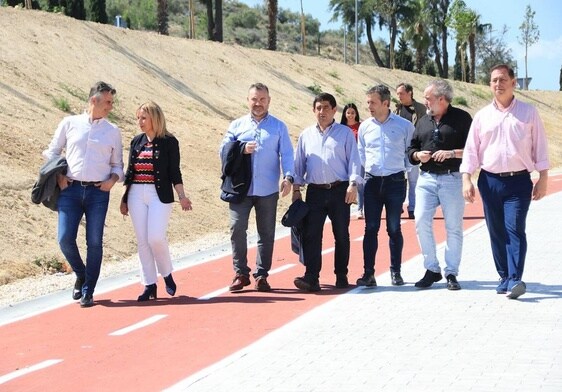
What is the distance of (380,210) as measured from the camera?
11.9 meters

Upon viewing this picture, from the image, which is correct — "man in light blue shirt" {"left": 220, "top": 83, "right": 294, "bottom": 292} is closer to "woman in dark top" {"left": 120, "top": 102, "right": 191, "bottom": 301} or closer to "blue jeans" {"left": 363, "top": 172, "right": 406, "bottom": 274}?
"woman in dark top" {"left": 120, "top": 102, "right": 191, "bottom": 301}

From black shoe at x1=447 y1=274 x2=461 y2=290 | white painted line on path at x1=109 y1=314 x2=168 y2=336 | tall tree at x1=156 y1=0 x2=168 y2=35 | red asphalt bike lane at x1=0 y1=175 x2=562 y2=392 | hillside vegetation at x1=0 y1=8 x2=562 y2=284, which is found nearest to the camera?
red asphalt bike lane at x1=0 y1=175 x2=562 y2=392

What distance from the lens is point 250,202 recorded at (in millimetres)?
11867

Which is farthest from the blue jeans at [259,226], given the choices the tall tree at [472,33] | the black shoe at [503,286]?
the tall tree at [472,33]

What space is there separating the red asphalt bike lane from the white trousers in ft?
1.31

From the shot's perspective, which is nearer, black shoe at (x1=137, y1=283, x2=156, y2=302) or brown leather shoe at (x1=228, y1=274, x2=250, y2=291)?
black shoe at (x1=137, y1=283, x2=156, y2=302)

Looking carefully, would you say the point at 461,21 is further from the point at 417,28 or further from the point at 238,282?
the point at 238,282

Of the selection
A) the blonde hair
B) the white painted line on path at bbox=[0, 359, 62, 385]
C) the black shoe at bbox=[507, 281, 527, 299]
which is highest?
the blonde hair

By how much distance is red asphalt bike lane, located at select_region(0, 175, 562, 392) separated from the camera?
827 cm

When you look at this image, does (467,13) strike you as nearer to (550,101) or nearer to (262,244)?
(550,101)

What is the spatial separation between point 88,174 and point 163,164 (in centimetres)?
72

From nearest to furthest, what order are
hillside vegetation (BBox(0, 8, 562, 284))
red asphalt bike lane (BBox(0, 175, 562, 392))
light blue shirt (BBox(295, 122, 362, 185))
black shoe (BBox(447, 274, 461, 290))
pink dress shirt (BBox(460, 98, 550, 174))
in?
1. red asphalt bike lane (BBox(0, 175, 562, 392))
2. pink dress shirt (BBox(460, 98, 550, 174))
3. black shoe (BBox(447, 274, 461, 290))
4. light blue shirt (BBox(295, 122, 362, 185))
5. hillside vegetation (BBox(0, 8, 562, 284))

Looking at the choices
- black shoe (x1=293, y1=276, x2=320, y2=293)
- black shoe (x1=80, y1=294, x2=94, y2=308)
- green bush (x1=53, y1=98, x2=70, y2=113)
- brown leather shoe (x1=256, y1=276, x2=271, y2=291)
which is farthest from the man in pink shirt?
green bush (x1=53, y1=98, x2=70, y2=113)

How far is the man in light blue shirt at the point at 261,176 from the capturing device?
11.7m
